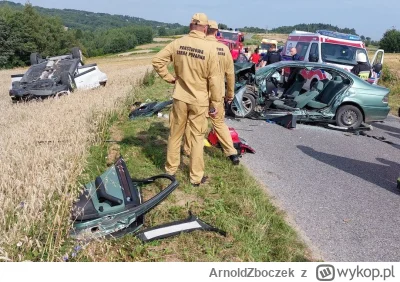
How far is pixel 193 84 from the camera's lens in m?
4.28

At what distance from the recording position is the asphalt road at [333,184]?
353cm

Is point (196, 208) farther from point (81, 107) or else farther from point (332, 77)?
point (332, 77)

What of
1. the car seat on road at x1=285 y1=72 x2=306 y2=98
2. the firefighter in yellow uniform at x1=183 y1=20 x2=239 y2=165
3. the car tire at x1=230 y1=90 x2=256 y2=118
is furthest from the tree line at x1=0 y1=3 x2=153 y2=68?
the firefighter in yellow uniform at x1=183 y1=20 x2=239 y2=165

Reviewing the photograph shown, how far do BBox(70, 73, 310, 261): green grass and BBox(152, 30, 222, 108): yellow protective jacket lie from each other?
1.11m

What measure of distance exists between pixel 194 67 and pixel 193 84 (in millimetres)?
206

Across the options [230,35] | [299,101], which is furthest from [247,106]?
[230,35]

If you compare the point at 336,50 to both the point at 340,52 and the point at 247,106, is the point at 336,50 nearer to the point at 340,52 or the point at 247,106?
the point at 340,52

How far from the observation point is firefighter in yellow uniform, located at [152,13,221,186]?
4.16 metres

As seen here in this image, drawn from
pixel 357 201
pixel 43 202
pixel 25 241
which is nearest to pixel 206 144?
pixel 357 201

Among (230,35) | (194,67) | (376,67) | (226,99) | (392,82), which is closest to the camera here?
(194,67)

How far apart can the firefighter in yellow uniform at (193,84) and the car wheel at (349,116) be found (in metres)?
4.49

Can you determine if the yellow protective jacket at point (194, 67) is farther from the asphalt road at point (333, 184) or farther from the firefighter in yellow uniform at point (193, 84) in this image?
the asphalt road at point (333, 184)

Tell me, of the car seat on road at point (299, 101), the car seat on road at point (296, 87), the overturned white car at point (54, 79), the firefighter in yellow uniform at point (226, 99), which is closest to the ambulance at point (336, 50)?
the car seat on road at point (296, 87)
